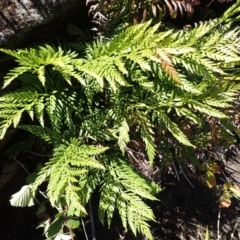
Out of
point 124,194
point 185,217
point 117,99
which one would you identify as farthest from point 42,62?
point 185,217

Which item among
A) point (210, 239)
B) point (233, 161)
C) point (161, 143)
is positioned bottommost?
point (210, 239)

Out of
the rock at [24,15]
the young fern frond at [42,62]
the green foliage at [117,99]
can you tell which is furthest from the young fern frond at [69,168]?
the rock at [24,15]

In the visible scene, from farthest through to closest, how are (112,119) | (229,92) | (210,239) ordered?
(210,239) → (112,119) → (229,92)

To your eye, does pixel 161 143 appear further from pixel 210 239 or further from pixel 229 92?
pixel 210 239

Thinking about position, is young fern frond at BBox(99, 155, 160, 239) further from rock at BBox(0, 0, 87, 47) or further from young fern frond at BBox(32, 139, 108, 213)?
rock at BBox(0, 0, 87, 47)

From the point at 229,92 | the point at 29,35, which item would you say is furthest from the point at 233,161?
the point at 29,35

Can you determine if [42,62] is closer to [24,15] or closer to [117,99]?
[24,15]

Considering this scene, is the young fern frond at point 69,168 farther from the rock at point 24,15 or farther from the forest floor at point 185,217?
the forest floor at point 185,217

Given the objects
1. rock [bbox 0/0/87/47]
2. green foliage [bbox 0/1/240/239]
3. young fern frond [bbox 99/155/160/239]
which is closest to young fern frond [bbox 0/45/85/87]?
green foliage [bbox 0/1/240/239]
